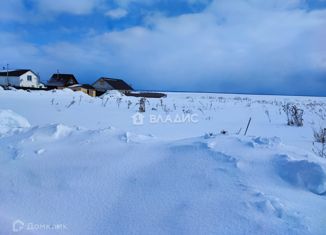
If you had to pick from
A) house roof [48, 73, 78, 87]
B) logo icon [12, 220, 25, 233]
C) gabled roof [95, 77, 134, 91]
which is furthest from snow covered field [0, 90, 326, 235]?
house roof [48, 73, 78, 87]

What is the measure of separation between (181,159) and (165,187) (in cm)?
40

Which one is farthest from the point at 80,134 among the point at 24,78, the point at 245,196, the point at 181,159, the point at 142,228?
the point at 24,78

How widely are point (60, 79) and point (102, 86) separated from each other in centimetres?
700

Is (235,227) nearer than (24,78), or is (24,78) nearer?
(235,227)

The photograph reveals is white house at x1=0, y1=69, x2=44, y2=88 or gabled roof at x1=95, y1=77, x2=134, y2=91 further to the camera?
gabled roof at x1=95, y1=77, x2=134, y2=91

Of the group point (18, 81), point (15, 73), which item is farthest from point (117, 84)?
point (15, 73)

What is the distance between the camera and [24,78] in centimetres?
4219

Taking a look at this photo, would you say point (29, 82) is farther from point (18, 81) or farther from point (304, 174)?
point (304, 174)

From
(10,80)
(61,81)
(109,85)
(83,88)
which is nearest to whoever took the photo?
(83,88)

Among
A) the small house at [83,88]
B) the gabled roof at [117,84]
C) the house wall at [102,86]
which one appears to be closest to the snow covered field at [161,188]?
the small house at [83,88]

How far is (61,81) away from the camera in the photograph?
4391 cm

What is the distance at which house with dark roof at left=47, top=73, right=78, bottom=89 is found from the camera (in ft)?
143

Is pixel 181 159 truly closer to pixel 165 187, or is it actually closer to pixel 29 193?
pixel 165 187

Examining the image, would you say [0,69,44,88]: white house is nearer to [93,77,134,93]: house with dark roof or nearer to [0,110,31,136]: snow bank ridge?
[93,77,134,93]: house with dark roof
